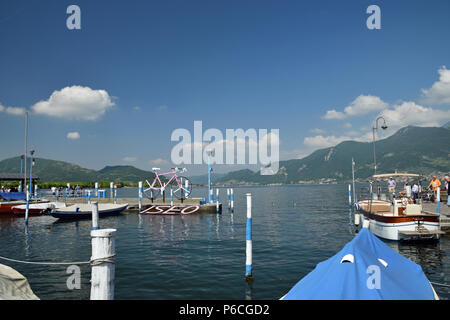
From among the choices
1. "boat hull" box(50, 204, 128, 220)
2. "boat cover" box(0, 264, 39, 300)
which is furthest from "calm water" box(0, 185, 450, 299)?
"boat cover" box(0, 264, 39, 300)

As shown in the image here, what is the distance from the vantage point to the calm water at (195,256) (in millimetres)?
11867

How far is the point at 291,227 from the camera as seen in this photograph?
28.8m

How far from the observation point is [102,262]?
18.4 ft

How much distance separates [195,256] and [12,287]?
40.1ft

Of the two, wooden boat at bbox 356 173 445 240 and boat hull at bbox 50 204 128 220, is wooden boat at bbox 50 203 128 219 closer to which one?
boat hull at bbox 50 204 128 220

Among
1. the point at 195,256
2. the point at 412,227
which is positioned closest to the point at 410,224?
the point at 412,227

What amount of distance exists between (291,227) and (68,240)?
20.5 m

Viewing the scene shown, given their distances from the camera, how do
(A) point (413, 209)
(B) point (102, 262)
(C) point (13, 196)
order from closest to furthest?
(B) point (102, 262)
(A) point (413, 209)
(C) point (13, 196)

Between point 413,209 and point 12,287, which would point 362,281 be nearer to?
point 12,287

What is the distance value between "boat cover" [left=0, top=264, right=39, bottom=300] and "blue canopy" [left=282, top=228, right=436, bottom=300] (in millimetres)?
6066

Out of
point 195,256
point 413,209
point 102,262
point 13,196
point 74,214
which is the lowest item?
point 195,256

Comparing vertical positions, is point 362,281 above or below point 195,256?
above
